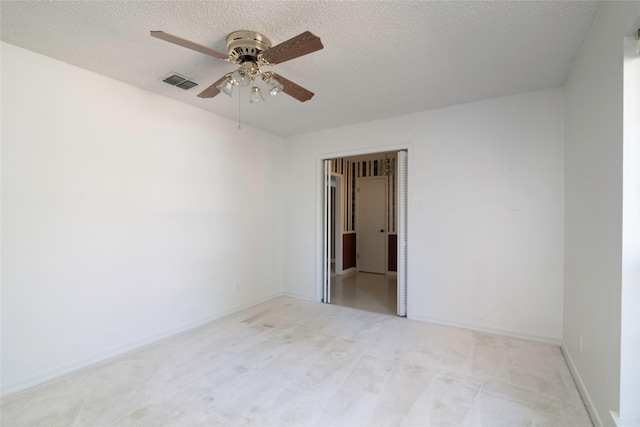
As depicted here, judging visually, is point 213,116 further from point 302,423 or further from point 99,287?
point 302,423

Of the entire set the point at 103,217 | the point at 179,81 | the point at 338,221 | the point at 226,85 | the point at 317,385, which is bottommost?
the point at 317,385

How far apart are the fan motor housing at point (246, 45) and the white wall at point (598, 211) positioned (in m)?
2.06

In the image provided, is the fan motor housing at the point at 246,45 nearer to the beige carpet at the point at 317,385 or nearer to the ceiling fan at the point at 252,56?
the ceiling fan at the point at 252,56

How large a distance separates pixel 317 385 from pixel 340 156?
3.05 metres

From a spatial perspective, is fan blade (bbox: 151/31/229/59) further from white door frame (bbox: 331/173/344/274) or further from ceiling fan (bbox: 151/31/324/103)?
white door frame (bbox: 331/173/344/274)

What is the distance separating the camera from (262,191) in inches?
181

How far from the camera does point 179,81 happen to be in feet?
9.39

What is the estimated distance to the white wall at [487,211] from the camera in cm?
304

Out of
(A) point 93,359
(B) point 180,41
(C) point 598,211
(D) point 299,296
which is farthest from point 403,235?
(A) point 93,359

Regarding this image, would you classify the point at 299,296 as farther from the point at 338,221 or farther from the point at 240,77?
the point at 240,77

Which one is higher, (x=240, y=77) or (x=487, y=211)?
(x=240, y=77)

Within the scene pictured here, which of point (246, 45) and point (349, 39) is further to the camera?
point (349, 39)

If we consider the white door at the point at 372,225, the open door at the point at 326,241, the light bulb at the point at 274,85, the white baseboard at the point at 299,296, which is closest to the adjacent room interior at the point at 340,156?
the light bulb at the point at 274,85

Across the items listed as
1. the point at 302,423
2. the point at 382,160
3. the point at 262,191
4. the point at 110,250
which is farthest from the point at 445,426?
the point at 382,160
